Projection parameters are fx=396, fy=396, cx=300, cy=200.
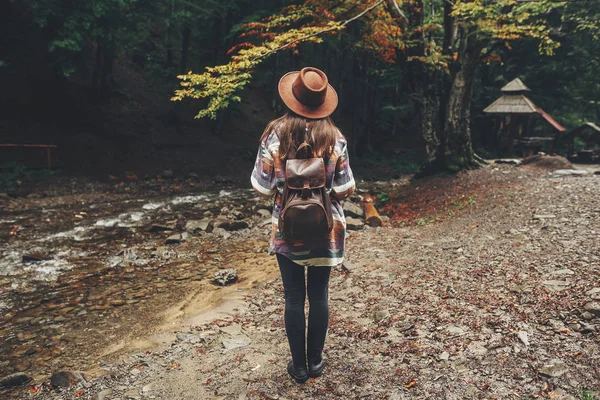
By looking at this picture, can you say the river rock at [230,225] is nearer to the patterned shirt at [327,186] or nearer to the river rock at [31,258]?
the river rock at [31,258]

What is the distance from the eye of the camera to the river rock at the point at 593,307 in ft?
11.8

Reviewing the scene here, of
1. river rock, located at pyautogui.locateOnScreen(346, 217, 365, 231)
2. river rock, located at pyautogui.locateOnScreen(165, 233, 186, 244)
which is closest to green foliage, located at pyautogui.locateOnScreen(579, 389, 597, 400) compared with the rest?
river rock, located at pyautogui.locateOnScreen(346, 217, 365, 231)

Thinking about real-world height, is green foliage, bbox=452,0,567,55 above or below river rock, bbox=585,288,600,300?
above

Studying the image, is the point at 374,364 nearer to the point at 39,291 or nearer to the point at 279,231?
the point at 279,231

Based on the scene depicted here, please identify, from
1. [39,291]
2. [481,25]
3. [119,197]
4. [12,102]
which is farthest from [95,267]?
[12,102]

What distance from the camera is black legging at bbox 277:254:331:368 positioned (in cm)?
306

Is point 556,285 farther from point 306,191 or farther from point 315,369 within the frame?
point 306,191

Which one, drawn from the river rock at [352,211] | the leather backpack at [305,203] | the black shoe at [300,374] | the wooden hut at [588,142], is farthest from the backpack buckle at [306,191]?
the wooden hut at [588,142]

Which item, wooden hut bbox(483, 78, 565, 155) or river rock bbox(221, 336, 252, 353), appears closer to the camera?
river rock bbox(221, 336, 252, 353)

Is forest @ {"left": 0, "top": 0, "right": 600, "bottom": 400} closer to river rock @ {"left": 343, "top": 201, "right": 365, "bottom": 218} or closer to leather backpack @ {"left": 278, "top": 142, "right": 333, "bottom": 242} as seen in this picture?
leather backpack @ {"left": 278, "top": 142, "right": 333, "bottom": 242}

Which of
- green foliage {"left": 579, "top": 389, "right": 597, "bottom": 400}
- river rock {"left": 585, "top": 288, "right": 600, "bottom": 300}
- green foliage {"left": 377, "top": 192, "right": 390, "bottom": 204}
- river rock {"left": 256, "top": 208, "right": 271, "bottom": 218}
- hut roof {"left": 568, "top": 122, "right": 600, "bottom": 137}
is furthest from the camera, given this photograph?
hut roof {"left": 568, "top": 122, "right": 600, "bottom": 137}

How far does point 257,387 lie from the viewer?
3.26 m

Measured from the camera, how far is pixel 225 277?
6.41 meters

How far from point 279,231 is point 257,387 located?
4.48ft
